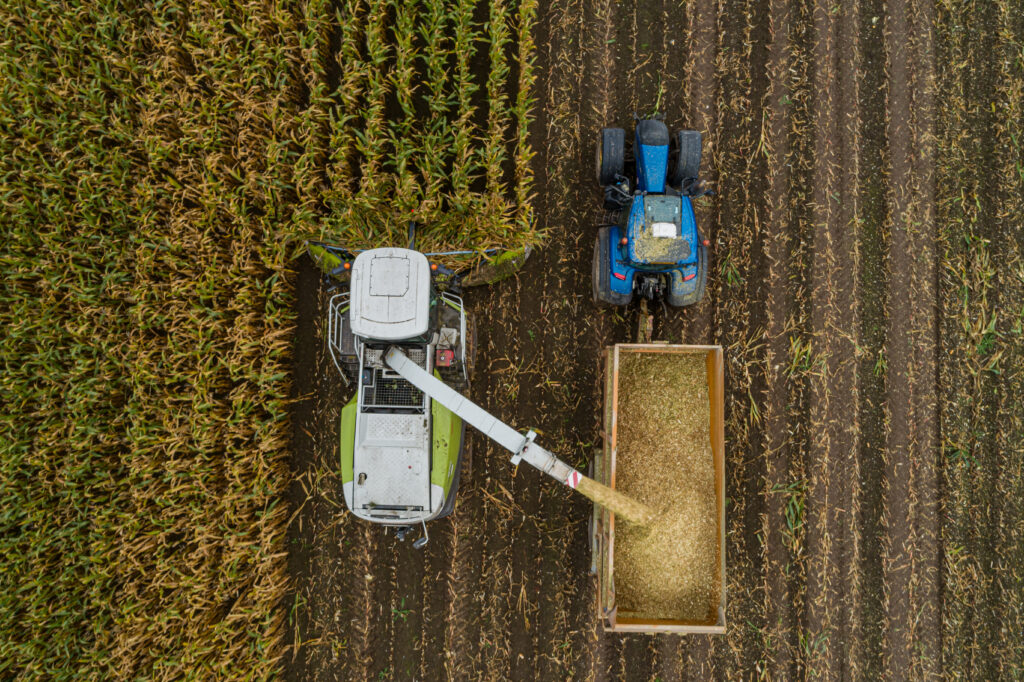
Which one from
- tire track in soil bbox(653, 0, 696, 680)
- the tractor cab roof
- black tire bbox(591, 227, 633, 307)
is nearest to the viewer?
the tractor cab roof

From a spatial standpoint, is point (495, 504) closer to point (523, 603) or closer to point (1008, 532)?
point (523, 603)

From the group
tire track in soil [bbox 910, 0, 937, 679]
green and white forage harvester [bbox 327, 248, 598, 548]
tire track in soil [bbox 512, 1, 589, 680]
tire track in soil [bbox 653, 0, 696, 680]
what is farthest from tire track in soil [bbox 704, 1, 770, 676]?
green and white forage harvester [bbox 327, 248, 598, 548]

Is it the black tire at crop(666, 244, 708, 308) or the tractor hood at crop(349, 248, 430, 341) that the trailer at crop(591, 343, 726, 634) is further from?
the tractor hood at crop(349, 248, 430, 341)

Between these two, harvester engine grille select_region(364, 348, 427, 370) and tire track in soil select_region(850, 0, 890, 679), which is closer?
harvester engine grille select_region(364, 348, 427, 370)

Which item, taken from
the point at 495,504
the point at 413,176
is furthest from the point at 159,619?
the point at 413,176

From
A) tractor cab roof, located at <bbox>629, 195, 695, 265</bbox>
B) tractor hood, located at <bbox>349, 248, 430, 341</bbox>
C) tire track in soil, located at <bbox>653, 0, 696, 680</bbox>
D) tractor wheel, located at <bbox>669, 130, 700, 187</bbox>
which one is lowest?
tractor hood, located at <bbox>349, 248, 430, 341</bbox>

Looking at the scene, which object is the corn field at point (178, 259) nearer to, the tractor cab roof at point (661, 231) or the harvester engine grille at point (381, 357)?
the tractor cab roof at point (661, 231)

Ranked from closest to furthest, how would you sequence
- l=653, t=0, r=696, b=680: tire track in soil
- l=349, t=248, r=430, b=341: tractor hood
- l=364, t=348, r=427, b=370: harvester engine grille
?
l=349, t=248, r=430, b=341: tractor hood
l=364, t=348, r=427, b=370: harvester engine grille
l=653, t=0, r=696, b=680: tire track in soil

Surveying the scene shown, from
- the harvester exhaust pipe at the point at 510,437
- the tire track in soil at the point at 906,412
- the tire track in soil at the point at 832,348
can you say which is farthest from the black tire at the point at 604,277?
the tire track in soil at the point at 906,412
